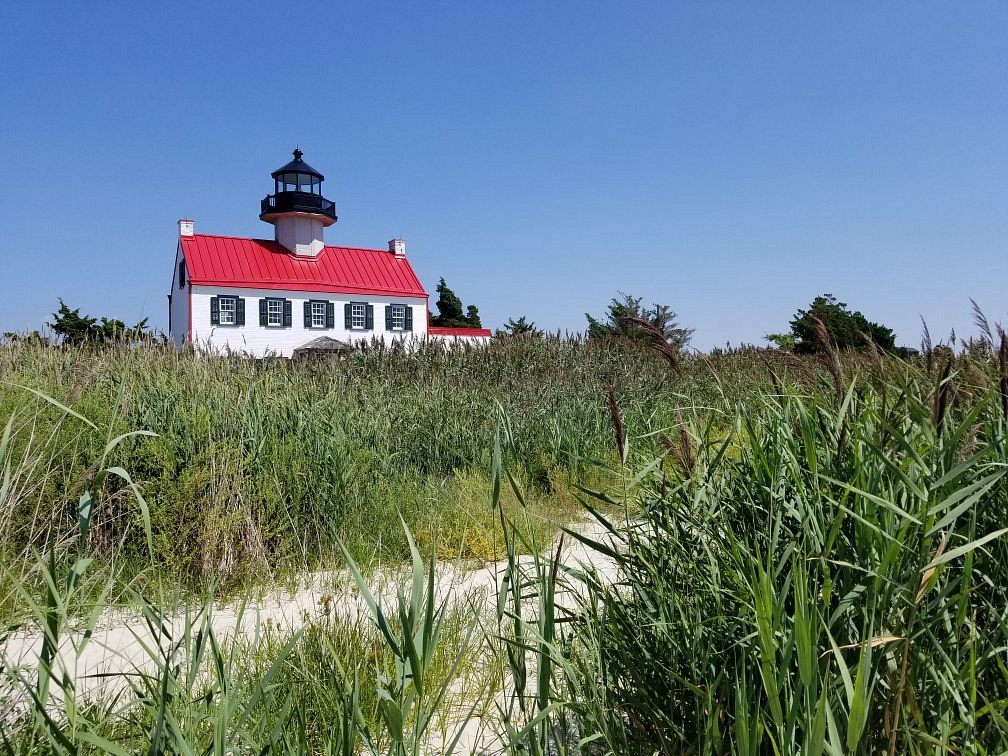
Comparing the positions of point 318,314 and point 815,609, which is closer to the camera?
point 815,609

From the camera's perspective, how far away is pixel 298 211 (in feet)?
127

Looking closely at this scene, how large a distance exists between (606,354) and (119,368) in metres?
7.62

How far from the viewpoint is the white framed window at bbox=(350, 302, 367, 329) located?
39406 millimetres

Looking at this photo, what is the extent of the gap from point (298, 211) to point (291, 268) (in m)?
3.07

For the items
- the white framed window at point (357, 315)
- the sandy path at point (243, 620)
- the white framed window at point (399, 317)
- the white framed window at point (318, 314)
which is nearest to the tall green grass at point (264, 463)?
the sandy path at point (243, 620)

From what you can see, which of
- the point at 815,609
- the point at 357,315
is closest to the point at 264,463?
the point at 815,609

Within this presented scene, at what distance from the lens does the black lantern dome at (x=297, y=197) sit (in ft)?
128

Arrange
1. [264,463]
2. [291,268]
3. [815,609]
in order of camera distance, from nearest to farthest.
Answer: [815,609], [264,463], [291,268]

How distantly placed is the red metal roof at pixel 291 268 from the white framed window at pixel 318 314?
2.75ft

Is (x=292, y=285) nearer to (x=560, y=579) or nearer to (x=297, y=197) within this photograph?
(x=297, y=197)

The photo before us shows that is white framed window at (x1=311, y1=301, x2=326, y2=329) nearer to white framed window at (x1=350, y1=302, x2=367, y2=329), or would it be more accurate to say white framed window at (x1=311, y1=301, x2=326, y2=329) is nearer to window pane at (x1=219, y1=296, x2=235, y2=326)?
white framed window at (x1=350, y1=302, x2=367, y2=329)

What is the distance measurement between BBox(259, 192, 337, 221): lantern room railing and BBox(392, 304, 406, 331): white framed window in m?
6.17

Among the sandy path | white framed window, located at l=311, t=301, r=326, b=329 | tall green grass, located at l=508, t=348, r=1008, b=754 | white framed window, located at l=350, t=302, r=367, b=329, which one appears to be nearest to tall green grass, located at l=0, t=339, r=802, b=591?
the sandy path

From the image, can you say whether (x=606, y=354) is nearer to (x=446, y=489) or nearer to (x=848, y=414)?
(x=446, y=489)
